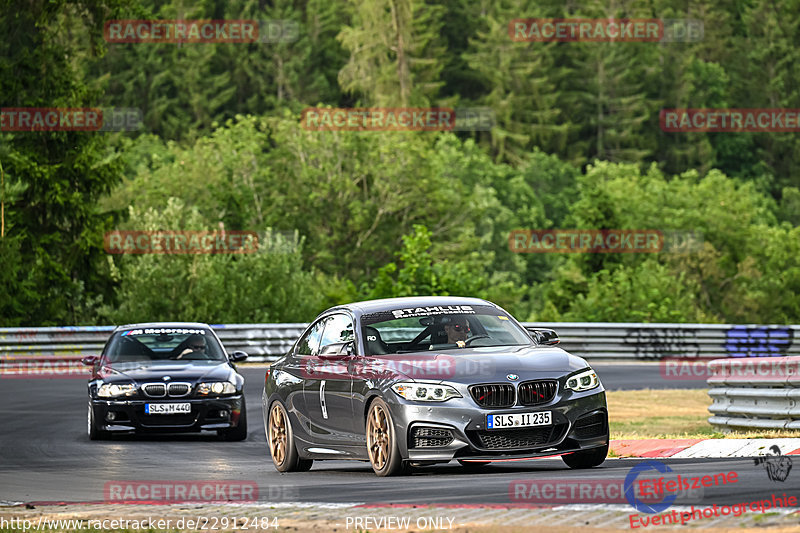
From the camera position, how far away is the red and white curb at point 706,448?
13.1 meters

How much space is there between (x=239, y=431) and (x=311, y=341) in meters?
4.47

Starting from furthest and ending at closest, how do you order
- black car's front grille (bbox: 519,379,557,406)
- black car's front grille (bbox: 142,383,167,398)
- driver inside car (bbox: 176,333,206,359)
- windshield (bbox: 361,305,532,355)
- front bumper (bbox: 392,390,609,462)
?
driver inside car (bbox: 176,333,206,359)
black car's front grille (bbox: 142,383,167,398)
windshield (bbox: 361,305,532,355)
black car's front grille (bbox: 519,379,557,406)
front bumper (bbox: 392,390,609,462)

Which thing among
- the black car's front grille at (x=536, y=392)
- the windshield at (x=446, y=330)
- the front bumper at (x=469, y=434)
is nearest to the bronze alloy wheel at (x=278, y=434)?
the windshield at (x=446, y=330)

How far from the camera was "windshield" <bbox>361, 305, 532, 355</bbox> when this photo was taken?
12812 mm

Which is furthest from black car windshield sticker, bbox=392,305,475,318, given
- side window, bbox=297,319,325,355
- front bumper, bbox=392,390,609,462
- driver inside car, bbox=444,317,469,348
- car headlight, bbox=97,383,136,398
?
car headlight, bbox=97,383,136,398

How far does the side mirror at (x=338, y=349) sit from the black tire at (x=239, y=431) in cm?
506

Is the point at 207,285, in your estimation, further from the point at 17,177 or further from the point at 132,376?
the point at 132,376

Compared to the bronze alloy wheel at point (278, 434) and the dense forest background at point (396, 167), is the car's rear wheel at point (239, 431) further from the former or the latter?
the dense forest background at point (396, 167)

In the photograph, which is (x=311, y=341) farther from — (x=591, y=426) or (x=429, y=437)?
(x=591, y=426)

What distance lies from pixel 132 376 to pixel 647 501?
9836 mm

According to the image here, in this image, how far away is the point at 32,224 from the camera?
4391cm

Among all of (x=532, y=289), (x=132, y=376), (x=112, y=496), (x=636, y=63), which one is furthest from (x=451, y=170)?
(x=112, y=496)

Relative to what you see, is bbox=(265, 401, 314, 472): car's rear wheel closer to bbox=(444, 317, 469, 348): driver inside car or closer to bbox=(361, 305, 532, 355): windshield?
bbox=(361, 305, 532, 355): windshield

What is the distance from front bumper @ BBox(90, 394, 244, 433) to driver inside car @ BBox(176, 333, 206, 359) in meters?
1.26
